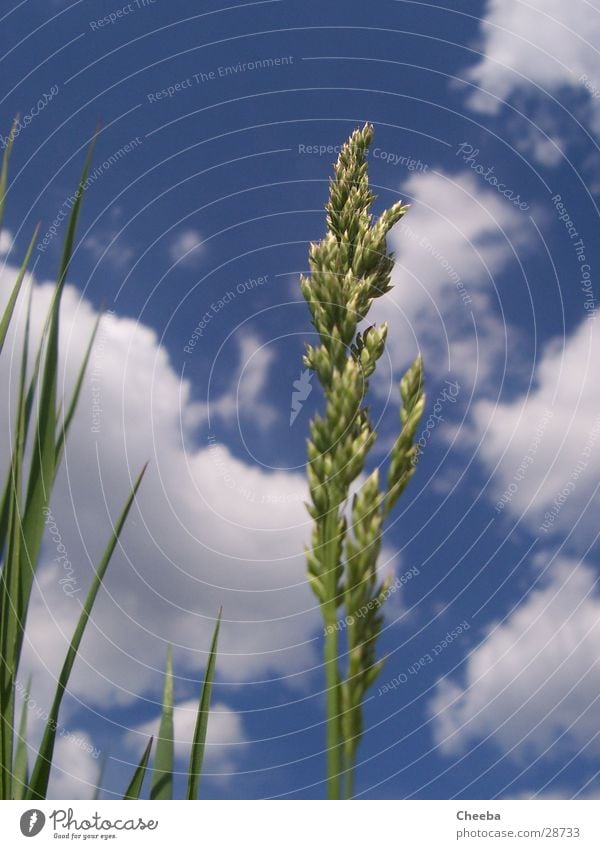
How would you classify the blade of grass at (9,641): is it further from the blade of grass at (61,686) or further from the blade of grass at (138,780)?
the blade of grass at (138,780)

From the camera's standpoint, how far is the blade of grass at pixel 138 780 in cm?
263

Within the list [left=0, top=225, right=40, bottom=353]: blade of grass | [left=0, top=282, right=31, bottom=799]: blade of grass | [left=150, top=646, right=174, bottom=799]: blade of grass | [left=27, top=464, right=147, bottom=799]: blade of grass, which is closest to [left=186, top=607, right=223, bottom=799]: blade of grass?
[left=150, top=646, right=174, bottom=799]: blade of grass

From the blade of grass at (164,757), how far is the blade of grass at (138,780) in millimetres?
69

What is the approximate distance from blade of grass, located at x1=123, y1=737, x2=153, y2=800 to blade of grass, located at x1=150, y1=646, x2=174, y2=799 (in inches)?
2.7

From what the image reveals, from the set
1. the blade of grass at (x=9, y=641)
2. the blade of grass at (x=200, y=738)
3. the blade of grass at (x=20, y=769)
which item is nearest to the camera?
the blade of grass at (x=9, y=641)

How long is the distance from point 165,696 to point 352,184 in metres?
2.03

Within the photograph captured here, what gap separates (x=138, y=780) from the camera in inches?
104

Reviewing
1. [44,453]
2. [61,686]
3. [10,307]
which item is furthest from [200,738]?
[10,307]

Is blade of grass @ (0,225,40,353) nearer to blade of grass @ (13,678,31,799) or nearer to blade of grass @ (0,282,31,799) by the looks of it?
blade of grass @ (0,282,31,799)

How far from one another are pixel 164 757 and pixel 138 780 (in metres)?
0.26

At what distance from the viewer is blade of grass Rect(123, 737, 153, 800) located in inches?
104

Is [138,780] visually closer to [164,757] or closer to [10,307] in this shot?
[164,757]
